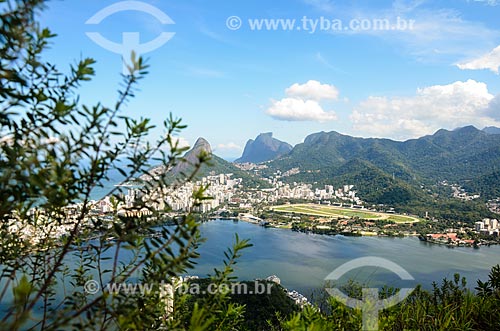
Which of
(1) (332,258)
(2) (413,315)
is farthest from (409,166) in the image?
(2) (413,315)

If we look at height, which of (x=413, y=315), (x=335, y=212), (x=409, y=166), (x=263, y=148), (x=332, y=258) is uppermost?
(x=263, y=148)

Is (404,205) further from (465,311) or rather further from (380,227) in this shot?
(465,311)

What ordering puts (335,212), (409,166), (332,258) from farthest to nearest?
(409,166) → (335,212) → (332,258)

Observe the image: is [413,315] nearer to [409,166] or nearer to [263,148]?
[409,166]

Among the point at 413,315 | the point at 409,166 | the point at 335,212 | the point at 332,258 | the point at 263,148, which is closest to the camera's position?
the point at 413,315

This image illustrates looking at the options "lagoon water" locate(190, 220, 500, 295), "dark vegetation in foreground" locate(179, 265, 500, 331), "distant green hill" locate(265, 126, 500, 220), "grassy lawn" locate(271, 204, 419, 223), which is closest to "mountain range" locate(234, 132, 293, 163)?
"distant green hill" locate(265, 126, 500, 220)

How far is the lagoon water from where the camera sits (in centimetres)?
1917

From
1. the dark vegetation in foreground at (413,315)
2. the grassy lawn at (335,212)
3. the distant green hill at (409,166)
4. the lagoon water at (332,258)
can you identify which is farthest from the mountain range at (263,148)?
the dark vegetation in foreground at (413,315)

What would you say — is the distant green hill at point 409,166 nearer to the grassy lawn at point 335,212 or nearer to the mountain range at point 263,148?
the grassy lawn at point 335,212

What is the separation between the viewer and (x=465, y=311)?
7.30ft

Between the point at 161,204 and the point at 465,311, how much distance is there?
2281 mm

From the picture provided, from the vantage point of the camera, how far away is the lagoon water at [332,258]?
1917cm

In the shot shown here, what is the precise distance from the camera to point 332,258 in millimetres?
23734

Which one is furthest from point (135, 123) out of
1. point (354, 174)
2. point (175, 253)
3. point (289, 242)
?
point (354, 174)
